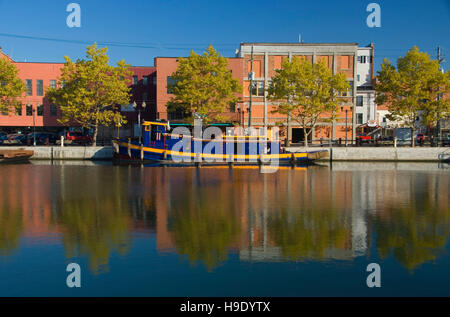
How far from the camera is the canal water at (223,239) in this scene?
30.5 feet

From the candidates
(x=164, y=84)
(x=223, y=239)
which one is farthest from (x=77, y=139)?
(x=223, y=239)

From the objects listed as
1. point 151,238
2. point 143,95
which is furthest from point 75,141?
point 151,238

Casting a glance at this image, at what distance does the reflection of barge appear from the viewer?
38500mm

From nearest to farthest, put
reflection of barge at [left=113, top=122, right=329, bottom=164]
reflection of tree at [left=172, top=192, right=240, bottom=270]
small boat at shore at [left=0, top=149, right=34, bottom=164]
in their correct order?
reflection of tree at [left=172, top=192, right=240, bottom=270] < reflection of barge at [left=113, top=122, right=329, bottom=164] < small boat at shore at [left=0, top=149, right=34, bottom=164]

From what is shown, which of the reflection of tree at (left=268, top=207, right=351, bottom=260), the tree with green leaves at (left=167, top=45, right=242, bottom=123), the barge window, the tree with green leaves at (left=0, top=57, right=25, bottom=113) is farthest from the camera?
the tree with green leaves at (left=167, top=45, right=242, bottom=123)

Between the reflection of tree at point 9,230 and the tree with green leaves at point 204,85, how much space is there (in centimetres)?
3399

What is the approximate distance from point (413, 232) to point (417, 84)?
36.1 m

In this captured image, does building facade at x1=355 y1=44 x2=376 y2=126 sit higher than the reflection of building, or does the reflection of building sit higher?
building facade at x1=355 y1=44 x2=376 y2=126

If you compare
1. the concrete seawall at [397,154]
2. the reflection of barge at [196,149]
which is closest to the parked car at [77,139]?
the reflection of barge at [196,149]

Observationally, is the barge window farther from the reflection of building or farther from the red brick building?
the red brick building

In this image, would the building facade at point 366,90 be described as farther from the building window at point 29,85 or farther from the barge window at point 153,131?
the building window at point 29,85

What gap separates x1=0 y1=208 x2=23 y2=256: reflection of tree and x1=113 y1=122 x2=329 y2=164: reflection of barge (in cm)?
2172

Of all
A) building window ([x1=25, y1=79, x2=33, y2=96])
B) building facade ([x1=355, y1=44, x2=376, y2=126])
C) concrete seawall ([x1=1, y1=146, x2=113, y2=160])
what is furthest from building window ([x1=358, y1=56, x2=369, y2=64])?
concrete seawall ([x1=1, y1=146, x2=113, y2=160])
